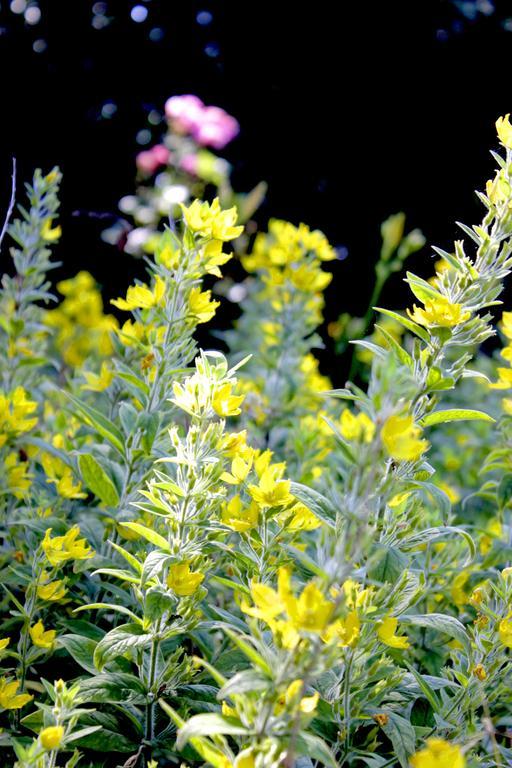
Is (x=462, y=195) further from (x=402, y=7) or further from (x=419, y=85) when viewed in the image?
(x=402, y=7)

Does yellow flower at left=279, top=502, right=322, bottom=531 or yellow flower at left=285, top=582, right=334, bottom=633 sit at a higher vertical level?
yellow flower at left=285, top=582, right=334, bottom=633

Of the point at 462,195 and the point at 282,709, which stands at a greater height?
the point at 462,195

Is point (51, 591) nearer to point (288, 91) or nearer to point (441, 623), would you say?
point (441, 623)

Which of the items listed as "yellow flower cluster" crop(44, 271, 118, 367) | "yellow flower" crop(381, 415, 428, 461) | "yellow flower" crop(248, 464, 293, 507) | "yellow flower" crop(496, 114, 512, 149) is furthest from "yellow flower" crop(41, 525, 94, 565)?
"yellow flower cluster" crop(44, 271, 118, 367)

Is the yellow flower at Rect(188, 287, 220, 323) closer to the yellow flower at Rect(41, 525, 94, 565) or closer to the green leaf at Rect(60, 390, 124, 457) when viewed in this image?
the green leaf at Rect(60, 390, 124, 457)

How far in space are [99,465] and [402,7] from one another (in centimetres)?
374

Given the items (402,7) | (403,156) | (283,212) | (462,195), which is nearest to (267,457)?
(462,195)

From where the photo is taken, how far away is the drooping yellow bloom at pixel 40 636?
1.37 metres

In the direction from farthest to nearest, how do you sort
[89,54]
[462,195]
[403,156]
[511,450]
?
[89,54] < [403,156] < [462,195] < [511,450]

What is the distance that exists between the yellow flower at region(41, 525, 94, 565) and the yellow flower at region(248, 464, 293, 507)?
382mm

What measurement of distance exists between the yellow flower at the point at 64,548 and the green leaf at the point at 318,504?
46cm

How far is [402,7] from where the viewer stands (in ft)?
14.0

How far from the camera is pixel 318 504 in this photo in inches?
48.3

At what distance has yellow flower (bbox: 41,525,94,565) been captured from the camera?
1.37 m
